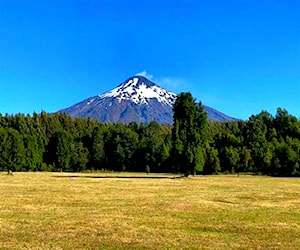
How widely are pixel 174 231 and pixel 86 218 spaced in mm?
5540

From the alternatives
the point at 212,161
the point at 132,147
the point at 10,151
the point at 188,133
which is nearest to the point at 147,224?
the point at 188,133

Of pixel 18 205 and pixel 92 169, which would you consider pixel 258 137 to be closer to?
pixel 92 169

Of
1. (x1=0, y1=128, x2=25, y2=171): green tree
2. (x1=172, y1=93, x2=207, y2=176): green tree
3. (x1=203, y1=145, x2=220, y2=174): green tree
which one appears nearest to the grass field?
(x1=172, y1=93, x2=207, y2=176): green tree

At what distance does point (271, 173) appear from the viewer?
108 m

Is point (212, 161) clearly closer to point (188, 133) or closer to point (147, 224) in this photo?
point (188, 133)

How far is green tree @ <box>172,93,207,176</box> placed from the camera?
76062 mm

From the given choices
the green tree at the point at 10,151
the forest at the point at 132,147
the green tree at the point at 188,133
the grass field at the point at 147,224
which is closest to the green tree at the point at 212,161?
the forest at the point at 132,147

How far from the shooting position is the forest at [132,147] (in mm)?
108250

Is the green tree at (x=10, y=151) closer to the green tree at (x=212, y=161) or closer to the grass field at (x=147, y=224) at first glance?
the green tree at (x=212, y=161)

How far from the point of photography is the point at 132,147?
140875 mm

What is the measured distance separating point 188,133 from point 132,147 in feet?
210

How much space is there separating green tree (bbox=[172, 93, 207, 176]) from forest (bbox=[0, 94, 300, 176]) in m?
17.1

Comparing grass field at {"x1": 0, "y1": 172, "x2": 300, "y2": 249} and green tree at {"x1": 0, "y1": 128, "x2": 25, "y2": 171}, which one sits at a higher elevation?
green tree at {"x1": 0, "y1": 128, "x2": 25, "y2": 171}

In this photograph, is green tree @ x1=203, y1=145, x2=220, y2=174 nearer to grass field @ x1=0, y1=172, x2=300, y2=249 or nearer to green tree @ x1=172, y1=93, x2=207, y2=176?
green tree @ x1=172, y1=93, x2=207, y2=176
